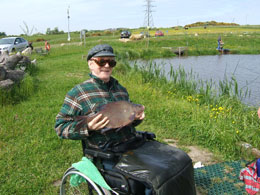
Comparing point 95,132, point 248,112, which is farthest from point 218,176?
point 248,112

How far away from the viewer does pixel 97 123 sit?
5.99 ft

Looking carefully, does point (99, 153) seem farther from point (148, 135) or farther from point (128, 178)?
point (148, 135)

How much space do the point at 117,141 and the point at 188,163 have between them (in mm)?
587

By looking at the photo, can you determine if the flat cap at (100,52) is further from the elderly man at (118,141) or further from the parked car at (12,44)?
the parked car at (12,44)

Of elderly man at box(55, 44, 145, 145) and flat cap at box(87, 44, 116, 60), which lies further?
flat cap at box(87, 44, 116, 60)

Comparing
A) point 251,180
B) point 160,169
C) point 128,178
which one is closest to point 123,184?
point 128,178

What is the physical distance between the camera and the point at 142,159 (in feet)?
A: 6.02

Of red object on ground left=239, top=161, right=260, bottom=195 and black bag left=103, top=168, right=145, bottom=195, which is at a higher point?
black bag left=103, top=168, right=145, bottom=195

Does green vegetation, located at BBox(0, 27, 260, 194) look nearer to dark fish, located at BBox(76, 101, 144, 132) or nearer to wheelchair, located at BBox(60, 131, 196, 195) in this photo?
wheelchair, located at BBox(60, 131, 196, 195)

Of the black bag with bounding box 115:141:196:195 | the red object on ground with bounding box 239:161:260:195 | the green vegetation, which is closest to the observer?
the black bag with bounding box 115:141:196:195

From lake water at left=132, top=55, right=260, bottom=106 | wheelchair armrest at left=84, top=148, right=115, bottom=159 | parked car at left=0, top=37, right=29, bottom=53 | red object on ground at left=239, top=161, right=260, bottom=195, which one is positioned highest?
parked car at left=0, top=37, right=29, bottom=53

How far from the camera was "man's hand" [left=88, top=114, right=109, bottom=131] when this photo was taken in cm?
181

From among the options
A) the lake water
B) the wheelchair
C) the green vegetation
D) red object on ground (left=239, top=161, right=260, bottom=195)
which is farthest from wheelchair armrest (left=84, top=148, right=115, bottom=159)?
the lake water

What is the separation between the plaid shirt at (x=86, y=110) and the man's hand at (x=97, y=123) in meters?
0.09
